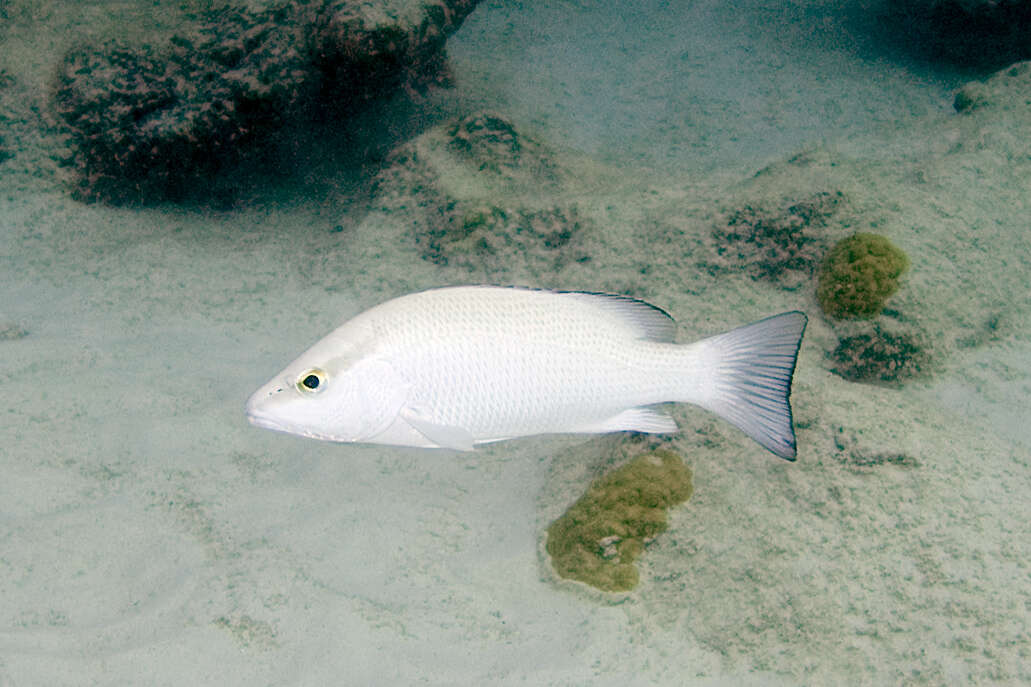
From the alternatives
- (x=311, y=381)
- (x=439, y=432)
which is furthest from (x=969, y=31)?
(x=311, y=381)

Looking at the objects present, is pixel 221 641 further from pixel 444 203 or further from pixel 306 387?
pixel 444 203

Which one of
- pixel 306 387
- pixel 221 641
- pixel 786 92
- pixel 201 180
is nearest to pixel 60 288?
pixel 201 180

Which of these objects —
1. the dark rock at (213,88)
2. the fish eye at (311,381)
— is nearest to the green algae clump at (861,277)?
the fish eye at (311,381)

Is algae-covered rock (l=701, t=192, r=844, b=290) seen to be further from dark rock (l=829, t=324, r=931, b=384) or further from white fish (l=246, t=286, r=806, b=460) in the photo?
white fish (l=246, t=286, r=806, b=460)

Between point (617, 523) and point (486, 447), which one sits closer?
point (617, 523)

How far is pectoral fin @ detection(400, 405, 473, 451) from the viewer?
180cm

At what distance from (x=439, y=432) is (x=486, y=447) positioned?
167 centimetres

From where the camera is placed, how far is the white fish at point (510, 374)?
183 centimetres

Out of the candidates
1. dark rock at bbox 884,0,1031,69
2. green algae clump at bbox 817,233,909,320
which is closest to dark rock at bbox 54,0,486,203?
green algae clump at bbox 817,233,909,320

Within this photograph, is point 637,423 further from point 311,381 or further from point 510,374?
point 311,381

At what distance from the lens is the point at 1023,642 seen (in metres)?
2.10

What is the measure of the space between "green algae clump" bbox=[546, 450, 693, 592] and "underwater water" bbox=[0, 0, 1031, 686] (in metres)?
0.08

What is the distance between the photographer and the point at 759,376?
2.01m

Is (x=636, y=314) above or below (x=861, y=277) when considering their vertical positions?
above
